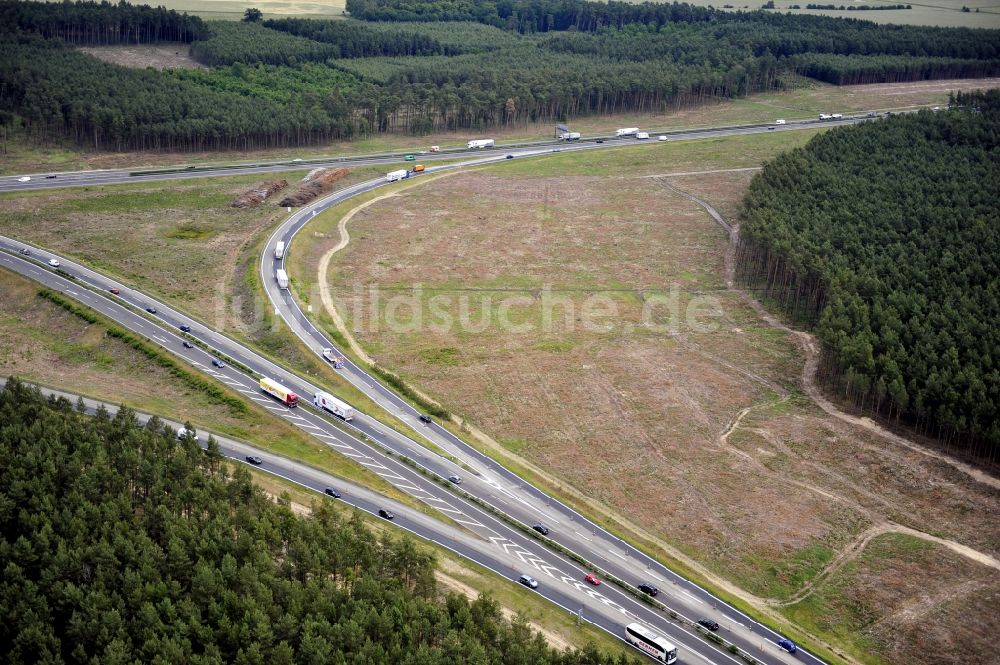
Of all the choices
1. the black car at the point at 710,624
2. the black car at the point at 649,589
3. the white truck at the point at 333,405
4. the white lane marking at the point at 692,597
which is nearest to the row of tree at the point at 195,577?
the black car at the point at 649,589

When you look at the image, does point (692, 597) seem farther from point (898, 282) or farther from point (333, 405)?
point (898, 282)

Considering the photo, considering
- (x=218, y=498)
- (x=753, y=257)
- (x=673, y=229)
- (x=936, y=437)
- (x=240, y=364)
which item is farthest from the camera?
(x=673, y=229)

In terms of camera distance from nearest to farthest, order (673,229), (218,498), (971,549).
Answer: (218,498), (971,549), (673,229)

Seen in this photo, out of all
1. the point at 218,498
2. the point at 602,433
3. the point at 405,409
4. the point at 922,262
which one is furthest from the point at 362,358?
the point at 922,262

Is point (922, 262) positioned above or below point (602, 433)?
above

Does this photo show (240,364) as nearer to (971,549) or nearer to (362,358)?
(362,358)

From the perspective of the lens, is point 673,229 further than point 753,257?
Yes

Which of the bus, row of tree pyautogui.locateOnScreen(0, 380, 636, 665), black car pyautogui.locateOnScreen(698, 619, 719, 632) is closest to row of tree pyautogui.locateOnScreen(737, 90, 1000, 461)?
black car pyautogui.locateOnScreen(698, 619, 719, 632)
